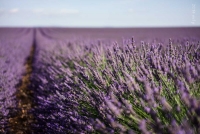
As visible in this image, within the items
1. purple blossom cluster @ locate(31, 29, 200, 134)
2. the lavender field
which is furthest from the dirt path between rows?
purple blossom cluster @ locate(31, 29, 200, 134)

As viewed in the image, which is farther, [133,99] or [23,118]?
[23,118]

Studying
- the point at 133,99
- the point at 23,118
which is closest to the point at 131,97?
the point at 133,99

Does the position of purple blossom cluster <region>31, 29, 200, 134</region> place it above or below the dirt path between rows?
above

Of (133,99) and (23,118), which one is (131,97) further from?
(23,118)

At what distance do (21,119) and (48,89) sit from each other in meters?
0.68

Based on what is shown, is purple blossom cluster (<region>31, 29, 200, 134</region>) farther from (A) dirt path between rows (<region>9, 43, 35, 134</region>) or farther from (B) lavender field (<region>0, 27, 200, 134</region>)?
(A) dirt path between rows (<region>9, 43, 35, 134</region>)

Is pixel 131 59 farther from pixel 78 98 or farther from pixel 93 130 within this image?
pixel 93 130

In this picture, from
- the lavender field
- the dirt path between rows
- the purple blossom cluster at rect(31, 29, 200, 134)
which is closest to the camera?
the lavender field

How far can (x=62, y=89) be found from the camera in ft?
8.79

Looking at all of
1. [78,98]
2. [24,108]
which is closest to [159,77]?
[78,98]

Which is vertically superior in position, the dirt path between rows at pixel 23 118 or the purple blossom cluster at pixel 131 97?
the purple blossom cluster at pixel 131 97

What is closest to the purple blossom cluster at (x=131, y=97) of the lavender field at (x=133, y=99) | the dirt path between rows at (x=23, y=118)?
the lavender field at (x=133, y=99)

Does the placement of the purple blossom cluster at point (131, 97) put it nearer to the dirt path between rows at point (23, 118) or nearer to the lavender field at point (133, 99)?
the lavender field at point (133, 99)

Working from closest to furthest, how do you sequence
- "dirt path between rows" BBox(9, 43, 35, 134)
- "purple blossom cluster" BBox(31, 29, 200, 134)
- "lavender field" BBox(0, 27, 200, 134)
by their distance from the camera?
1. "lavender field" BBox(0, 27, 200, 134)
2. "purple blossom cluster" BBox(31, 29, 200, 134)
3. "dirt path between rows" BBox(9, 43, 35, 134)
